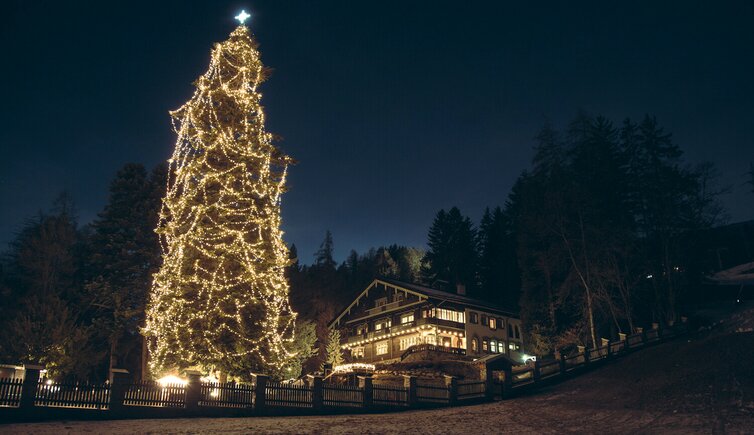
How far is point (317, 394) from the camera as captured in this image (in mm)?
21953

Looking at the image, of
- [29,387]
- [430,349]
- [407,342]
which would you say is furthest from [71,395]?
[407,342]

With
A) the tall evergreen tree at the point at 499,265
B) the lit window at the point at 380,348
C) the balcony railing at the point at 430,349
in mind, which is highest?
the tall evergreen tree at the point at 499,265

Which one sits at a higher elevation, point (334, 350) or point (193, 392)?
point (334, 350)

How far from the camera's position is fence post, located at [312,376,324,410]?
2177cm

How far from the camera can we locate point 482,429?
54.2 feet

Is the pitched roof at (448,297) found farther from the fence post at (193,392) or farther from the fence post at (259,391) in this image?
the fence post at (193,392)

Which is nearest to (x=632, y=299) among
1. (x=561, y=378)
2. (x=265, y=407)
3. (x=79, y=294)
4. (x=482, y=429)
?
(x=561, y=378)

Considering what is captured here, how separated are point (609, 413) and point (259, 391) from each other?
1344 cm

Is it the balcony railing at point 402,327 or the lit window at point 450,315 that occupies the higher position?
the lit window at point 450,315

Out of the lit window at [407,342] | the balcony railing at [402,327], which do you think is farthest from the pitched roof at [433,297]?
the lit window at [407,342]

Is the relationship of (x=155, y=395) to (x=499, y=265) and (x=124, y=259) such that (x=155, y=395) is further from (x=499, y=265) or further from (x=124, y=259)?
(x=499, y=265)

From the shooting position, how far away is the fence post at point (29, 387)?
15.8 m

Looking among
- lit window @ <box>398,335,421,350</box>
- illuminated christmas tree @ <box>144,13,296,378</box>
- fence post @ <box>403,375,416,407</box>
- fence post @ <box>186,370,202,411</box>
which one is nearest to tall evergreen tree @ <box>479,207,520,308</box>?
lit window @ <box>398,335,421,350</box>

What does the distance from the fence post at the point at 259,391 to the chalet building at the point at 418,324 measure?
2811 centimetres
